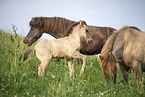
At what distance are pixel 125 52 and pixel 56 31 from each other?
3.15 metres

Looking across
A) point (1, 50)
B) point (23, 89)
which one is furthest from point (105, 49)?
point (1, 50)

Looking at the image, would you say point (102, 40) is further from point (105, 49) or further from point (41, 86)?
point (41, 86)

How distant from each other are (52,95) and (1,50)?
5614 millimetres

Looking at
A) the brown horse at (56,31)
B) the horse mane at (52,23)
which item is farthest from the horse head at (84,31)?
the horse mane at (52,23)

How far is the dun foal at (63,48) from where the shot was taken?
3862mm

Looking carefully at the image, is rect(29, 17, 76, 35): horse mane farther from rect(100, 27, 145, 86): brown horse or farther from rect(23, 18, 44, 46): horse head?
rect(100, 27, 145, 86): brown horse

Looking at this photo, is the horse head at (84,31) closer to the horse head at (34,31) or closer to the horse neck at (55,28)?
the horse neck at (55,28)

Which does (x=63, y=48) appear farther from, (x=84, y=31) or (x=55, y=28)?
(x=55, y=28)

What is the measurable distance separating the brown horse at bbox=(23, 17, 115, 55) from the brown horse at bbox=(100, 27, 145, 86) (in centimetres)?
175

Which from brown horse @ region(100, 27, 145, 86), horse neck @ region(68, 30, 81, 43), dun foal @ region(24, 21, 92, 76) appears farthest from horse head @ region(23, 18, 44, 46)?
brown horse @ region(100, 27, 145, 86)

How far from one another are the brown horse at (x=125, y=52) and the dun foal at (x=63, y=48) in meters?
0.80

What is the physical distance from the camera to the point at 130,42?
11.7 feet

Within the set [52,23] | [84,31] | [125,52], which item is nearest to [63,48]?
[84,31]

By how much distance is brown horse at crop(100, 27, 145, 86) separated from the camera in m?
3.43
